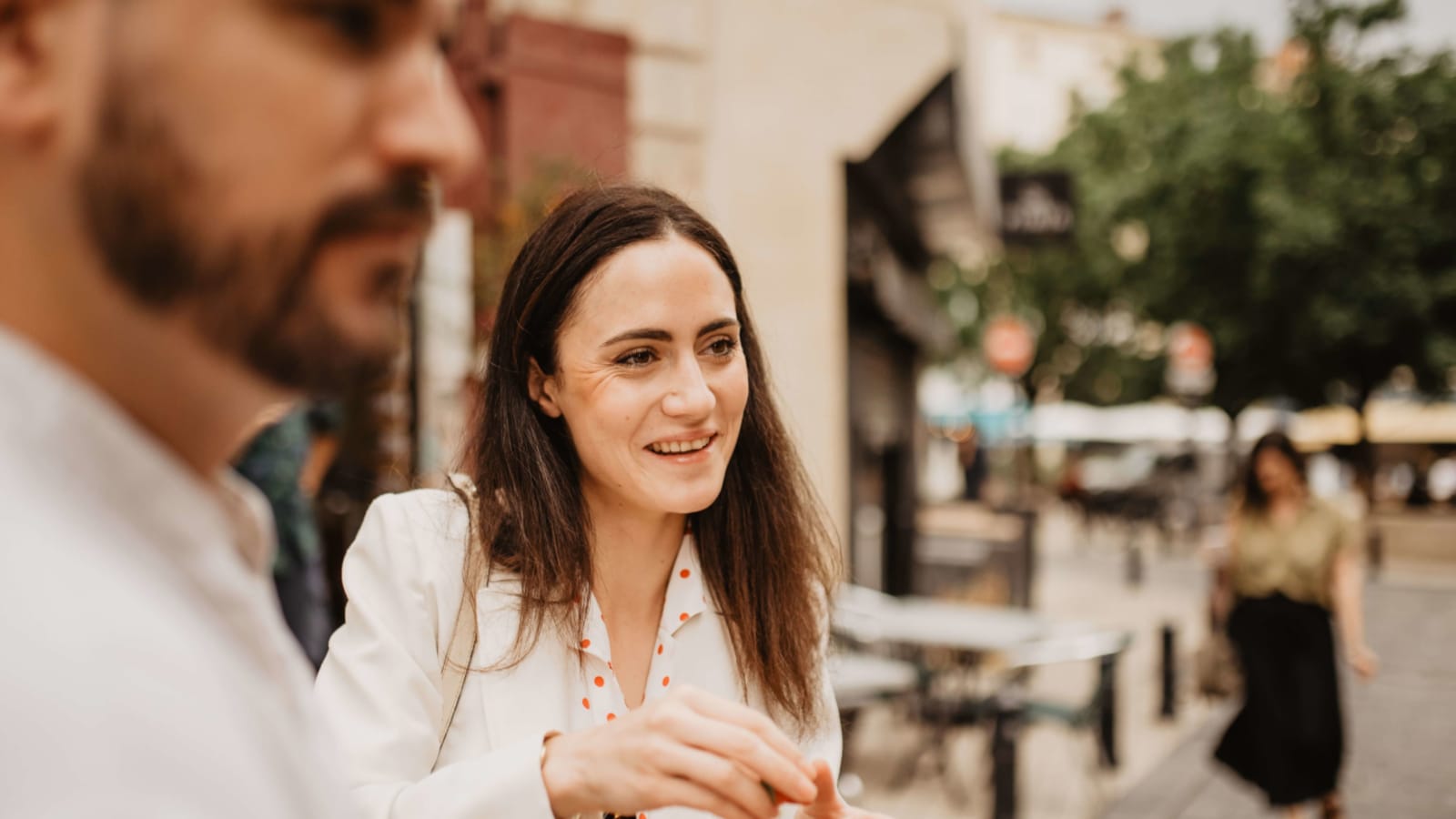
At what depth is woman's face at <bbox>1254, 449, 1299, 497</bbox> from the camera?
19.5 feet

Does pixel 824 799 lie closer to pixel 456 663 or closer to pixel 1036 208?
pixel 456 663

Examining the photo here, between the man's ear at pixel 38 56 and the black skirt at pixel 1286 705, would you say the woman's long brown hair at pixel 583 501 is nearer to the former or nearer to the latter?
the man's ear at pixel 38 56

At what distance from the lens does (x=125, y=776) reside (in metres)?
0.47

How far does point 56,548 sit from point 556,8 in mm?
6296

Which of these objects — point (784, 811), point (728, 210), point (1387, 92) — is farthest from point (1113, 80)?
point (784, 811)

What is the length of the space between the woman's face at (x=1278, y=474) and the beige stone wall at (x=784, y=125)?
2325mm

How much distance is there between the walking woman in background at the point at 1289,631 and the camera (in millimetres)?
5648

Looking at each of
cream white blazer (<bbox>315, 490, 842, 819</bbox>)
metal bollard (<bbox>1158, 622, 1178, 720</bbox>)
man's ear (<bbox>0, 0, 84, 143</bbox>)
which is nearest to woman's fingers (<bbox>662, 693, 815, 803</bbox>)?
cream white blazer (<bbox>315, 490, 842, 819</bbox>)

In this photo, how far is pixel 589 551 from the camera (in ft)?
5.28

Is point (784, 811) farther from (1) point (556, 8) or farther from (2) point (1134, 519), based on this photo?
(2) point (1134, 519)

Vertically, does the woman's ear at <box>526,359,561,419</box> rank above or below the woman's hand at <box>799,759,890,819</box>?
above

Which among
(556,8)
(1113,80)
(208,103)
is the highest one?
(1113,80)

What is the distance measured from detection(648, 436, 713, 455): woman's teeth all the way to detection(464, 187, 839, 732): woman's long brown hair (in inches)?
6.3

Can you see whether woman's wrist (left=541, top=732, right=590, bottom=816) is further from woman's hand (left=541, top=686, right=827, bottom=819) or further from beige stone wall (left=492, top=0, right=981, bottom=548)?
beige stone wall (left=492, top=0, right=981, bottom=548)
